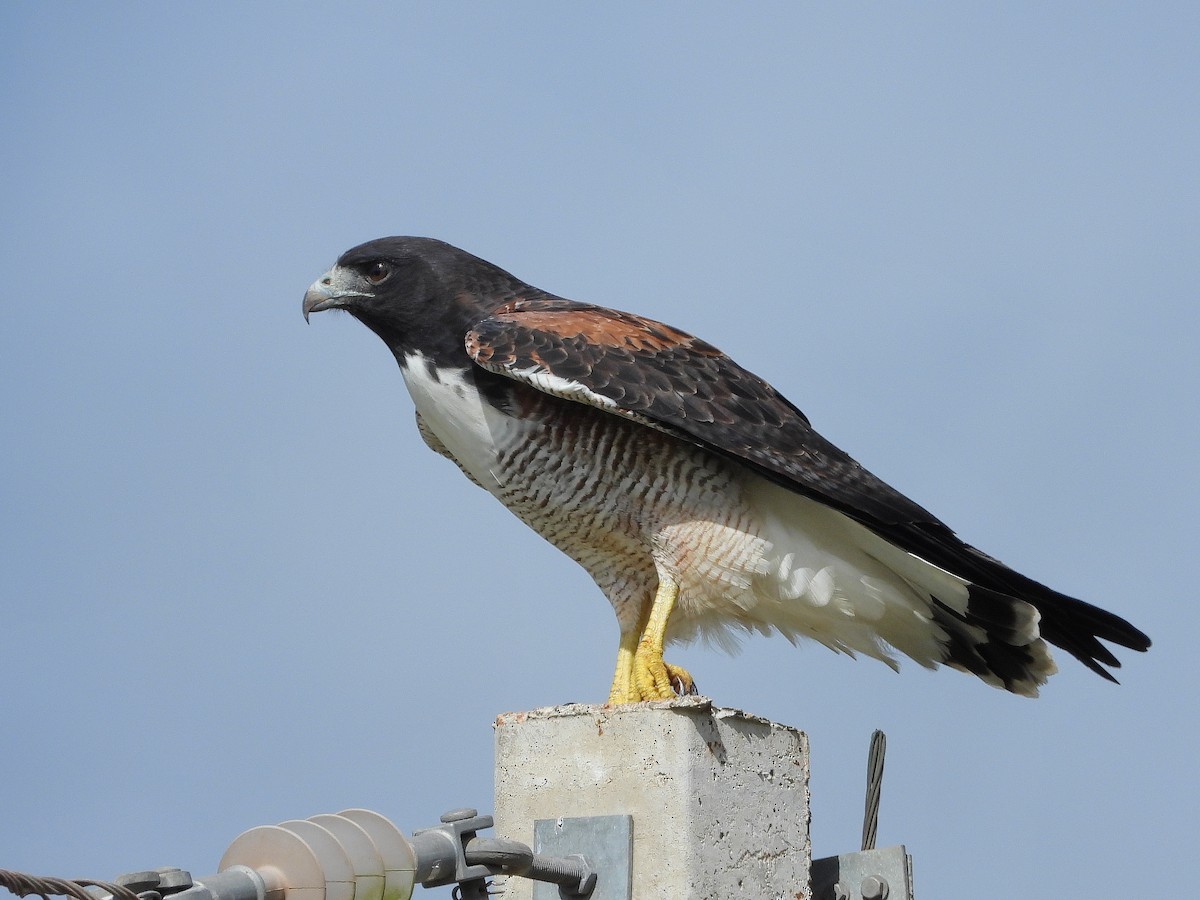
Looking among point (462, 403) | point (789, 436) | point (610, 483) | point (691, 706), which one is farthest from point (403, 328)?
point (691, 706)

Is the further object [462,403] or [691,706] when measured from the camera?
[462,403]

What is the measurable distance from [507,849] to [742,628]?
2625 mm

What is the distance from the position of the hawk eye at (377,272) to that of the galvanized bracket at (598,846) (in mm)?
2681

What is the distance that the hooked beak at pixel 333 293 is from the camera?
7.03 meters

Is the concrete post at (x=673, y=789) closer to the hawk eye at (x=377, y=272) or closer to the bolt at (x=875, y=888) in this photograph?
the bolt at (x=875, y=888)

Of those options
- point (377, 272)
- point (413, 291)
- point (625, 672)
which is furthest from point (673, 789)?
point (377, 272)

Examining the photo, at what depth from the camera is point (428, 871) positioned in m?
4.23

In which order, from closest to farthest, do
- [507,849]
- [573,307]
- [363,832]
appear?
[363,832]
[507,849]
[573,307]

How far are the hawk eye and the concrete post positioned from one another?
2.26 metres

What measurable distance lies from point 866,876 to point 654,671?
3.55 feet

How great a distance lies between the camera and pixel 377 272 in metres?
7.05

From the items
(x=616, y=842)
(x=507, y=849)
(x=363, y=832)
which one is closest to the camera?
(x=363, y=832)

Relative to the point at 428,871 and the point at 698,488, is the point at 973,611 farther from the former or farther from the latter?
the point at 428,871

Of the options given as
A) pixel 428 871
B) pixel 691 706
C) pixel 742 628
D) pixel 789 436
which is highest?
pixel 789 436
